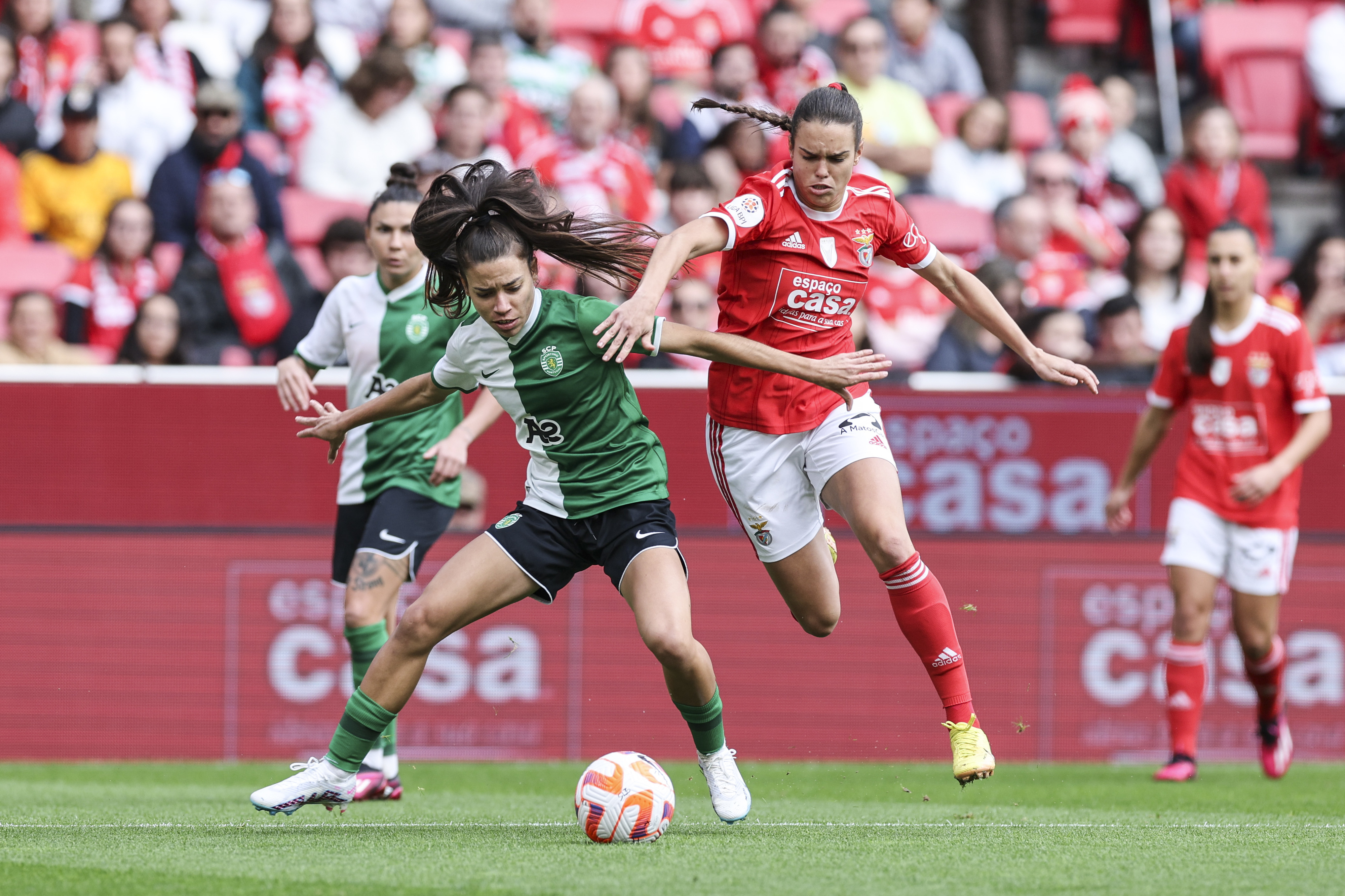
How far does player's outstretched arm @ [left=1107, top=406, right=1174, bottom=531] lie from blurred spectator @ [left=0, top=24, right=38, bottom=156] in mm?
7900

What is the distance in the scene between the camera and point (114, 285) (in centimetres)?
1065

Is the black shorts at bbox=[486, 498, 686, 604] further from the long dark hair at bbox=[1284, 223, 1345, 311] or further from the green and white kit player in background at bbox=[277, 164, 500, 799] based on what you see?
the long dark hair at bbox=[1284, 223, 1345, 311]

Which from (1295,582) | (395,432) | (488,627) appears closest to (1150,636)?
(1295,582)

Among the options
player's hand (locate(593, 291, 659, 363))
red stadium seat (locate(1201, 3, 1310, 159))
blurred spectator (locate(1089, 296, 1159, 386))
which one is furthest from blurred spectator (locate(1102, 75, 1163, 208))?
player's hand (locate(593, 291, 659, 363))

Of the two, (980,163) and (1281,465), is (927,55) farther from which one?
(1281,465)

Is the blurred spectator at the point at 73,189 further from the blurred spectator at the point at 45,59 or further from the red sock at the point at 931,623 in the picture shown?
the red sock at the point at 931,623

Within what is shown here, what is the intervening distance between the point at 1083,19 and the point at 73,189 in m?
9.19

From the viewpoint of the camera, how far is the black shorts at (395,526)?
7125mm

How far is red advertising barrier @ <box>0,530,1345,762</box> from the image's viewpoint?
30.5 ft

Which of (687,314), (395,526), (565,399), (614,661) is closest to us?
(565,399)

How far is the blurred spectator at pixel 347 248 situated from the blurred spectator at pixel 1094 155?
20.3ft

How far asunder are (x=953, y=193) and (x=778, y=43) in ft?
5.95

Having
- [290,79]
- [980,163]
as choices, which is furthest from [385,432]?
[980,163]

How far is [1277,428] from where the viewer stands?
330 inches
